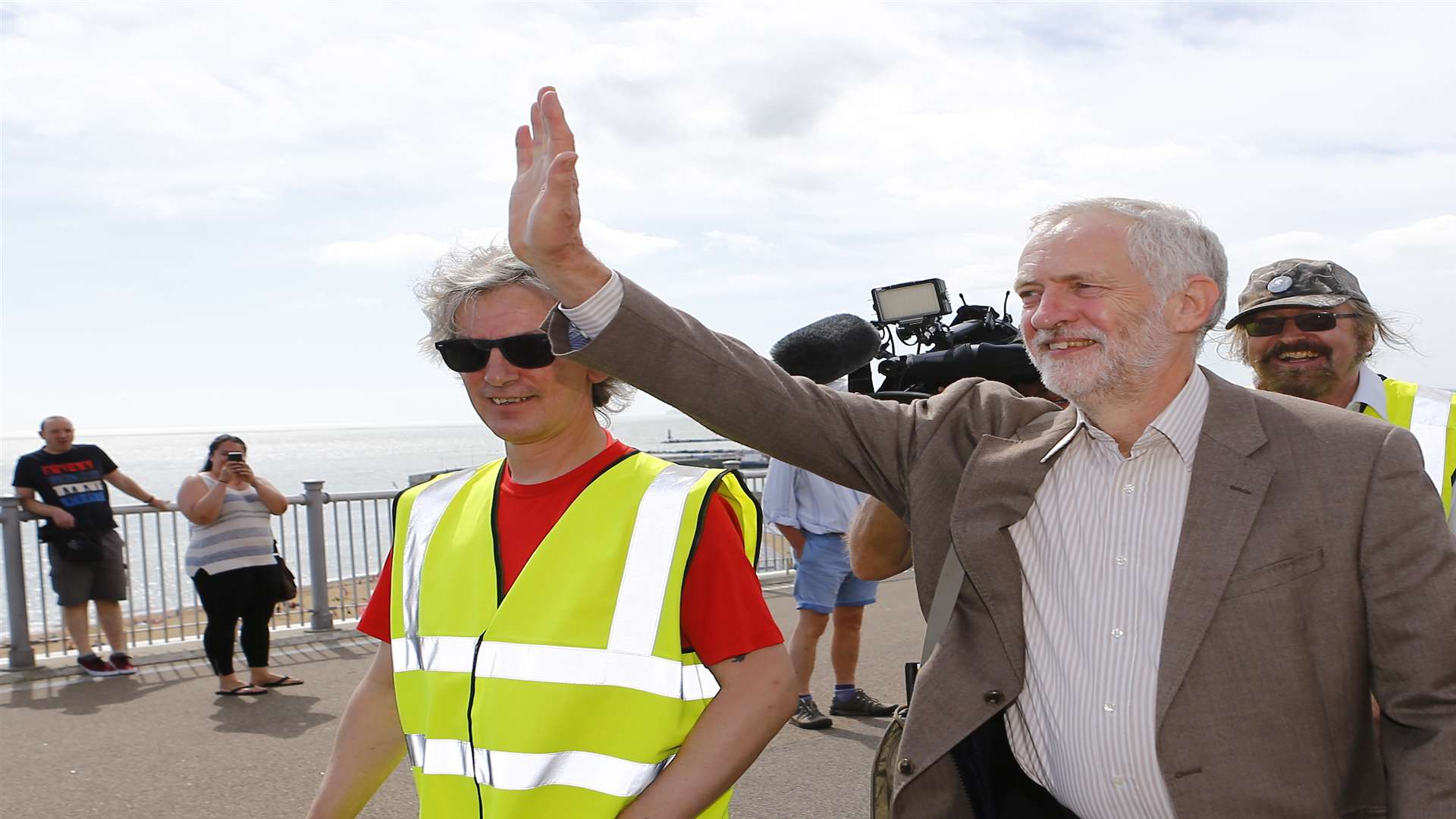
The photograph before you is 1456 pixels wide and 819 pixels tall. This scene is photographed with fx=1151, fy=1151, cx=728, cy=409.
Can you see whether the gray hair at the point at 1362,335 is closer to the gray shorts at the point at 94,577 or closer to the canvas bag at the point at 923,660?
the canvas bag at the point at 923,660

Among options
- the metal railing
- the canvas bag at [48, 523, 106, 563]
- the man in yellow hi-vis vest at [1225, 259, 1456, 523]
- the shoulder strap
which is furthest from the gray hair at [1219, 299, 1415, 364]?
the canvas bag at [48, 523, 106, 563]

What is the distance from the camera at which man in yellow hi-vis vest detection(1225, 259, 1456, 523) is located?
3113mm

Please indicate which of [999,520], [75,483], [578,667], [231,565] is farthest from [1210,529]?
[75,483]

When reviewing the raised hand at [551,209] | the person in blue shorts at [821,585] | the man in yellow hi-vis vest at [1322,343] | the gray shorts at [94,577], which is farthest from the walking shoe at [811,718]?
the gray shorts at [94,577]

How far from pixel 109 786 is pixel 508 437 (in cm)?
447

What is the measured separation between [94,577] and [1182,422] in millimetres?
7698

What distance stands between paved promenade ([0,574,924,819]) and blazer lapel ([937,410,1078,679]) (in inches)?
122

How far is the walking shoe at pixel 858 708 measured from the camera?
20.6ft

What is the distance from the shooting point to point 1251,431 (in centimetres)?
197

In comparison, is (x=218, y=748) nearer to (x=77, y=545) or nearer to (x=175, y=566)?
(x=77, y=545)

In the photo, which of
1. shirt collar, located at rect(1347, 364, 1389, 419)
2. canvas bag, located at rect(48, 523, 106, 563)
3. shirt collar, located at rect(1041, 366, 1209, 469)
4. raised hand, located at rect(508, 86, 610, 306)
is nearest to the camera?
raised hand, located at rect(508, 86, 610, 306)

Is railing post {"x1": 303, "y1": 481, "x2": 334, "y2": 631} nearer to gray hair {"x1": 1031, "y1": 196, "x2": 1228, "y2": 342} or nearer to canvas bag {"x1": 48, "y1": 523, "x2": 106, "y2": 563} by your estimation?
canvas bag {"x1": 48, "y1": 523, "x2": 106, "y2": 563}

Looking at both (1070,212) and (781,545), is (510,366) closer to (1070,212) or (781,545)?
(1070,212)

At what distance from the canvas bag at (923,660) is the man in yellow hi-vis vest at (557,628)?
0.86 ft
